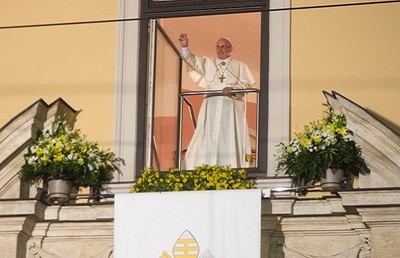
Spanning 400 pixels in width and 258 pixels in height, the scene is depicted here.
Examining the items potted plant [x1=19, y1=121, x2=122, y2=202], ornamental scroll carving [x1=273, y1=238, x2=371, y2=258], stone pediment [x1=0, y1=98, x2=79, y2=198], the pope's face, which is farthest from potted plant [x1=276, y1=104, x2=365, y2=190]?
stone pediment [x1=0, y1=98, x2=79, y2=198]

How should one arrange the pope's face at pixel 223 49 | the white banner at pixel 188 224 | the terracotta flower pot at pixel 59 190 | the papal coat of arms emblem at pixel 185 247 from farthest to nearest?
the pope's face at pixel 223 49 < the terracotta flower pot at pixel 59 190 < the papal coat of arms emblem at pixel 185 247 < the white banner at pixel 188 224

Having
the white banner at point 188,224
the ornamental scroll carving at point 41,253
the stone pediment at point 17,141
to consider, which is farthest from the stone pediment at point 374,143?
the stone pediment at point 17,141

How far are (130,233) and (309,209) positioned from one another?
152 cm

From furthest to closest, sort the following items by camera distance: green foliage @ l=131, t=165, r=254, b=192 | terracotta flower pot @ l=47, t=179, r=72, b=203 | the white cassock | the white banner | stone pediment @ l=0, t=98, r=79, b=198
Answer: the white cassock
stone pediment @ l=0, t=98, r=79, b=198
terracotta flower pot @ l=47, t=179, r=72, b=203
green foliage @ l=131, t=165, r=254, b=192
the white banner

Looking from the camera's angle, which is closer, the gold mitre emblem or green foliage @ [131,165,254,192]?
the gold mitre emblem

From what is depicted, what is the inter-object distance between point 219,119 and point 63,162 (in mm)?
1481

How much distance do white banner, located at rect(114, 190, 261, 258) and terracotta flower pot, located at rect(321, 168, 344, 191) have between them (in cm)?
62

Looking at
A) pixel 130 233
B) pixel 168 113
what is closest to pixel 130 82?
pixel 168 113

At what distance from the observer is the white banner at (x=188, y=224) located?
17.3 metres

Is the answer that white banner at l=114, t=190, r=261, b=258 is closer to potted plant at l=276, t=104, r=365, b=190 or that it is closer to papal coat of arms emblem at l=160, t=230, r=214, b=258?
papal coat of arms emblem at l=160, t=230, r=214, b=258

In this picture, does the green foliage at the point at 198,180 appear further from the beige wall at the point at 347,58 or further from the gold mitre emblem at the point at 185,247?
the beige wall at the point at 347,58

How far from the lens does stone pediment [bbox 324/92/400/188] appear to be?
683 inches

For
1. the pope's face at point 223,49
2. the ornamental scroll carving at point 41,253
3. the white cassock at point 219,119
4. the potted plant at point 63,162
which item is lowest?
the ornamental scroll carving at point 41,253

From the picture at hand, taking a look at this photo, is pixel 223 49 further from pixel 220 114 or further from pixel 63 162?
pixel 63 162
